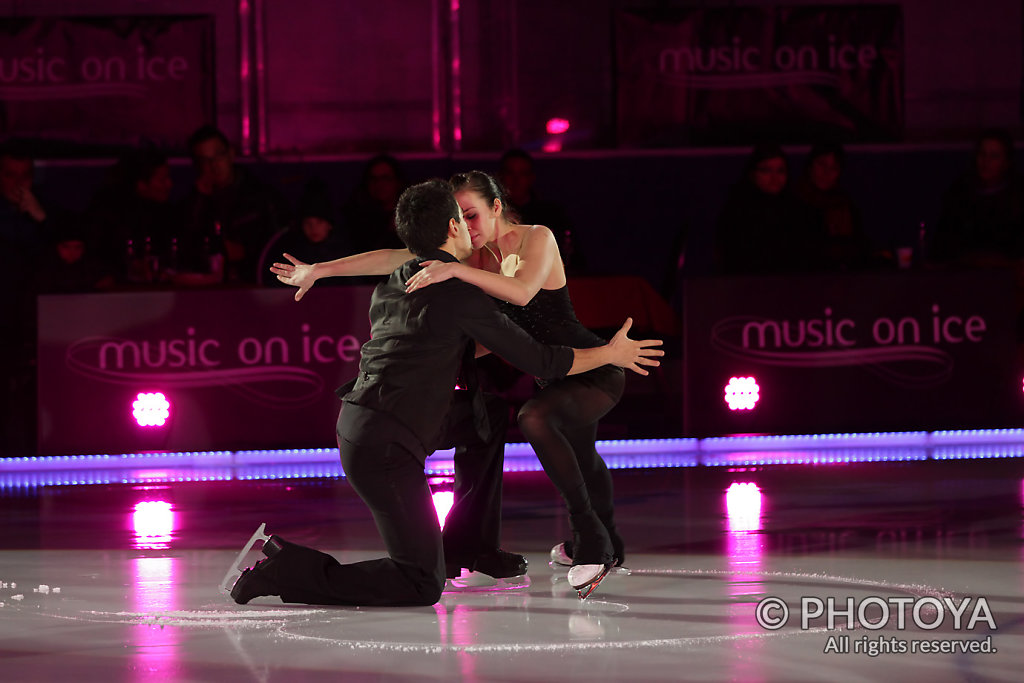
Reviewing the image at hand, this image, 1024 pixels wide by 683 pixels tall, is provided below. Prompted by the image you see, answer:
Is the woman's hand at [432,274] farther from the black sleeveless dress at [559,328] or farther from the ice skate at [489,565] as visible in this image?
the ice skate at [489,565]

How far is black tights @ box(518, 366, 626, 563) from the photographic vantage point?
181 inches

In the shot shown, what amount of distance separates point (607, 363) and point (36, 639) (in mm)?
1838

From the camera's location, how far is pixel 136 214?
9.66 meters

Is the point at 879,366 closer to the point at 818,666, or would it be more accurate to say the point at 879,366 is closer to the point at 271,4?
the point at 818,666

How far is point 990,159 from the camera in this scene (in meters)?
9.60

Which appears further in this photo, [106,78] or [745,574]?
[106,78]

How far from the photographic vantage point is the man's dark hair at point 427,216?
14.3 feet

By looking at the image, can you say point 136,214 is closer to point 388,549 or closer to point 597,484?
point 597,484

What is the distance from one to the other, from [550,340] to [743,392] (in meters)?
3.51

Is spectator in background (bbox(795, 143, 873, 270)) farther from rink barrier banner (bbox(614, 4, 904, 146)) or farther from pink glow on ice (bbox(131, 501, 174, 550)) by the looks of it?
pink glow on ice (bbox(131, 501, 174, 550))

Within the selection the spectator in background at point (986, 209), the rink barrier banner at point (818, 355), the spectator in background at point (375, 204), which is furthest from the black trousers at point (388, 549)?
the spectator in background at point (986, 209)

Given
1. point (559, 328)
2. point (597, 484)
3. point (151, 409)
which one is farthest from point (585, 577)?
point (151, 409)

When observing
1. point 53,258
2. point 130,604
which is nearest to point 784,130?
point 53,258

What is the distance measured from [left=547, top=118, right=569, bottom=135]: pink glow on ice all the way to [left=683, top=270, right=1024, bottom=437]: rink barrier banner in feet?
14.1
